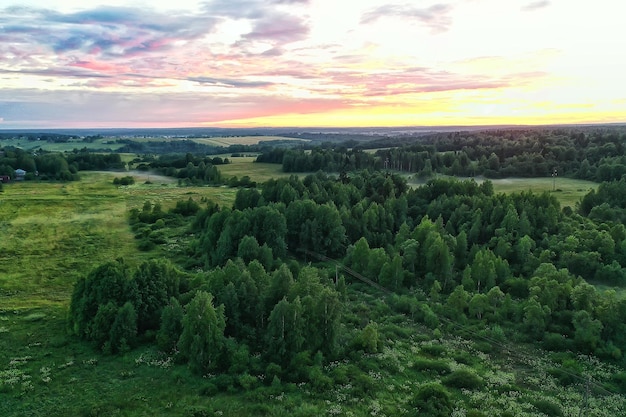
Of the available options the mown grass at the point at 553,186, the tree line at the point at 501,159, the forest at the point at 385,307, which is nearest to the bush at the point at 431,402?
the forest at the point at 385,307

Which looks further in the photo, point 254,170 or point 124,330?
point 254,170

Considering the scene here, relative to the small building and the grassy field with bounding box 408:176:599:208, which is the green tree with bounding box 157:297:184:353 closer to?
the grassy field with bounding box 408:176:599:208

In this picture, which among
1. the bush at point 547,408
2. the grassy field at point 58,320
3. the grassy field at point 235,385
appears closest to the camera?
the bush at point 547,408

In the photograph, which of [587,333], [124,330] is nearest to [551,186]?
[587,333]

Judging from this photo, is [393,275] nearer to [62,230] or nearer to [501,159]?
[62,230]

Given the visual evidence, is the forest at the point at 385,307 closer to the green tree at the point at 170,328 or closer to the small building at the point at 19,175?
the green tree at the point at 170,328

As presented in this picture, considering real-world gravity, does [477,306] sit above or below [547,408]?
above

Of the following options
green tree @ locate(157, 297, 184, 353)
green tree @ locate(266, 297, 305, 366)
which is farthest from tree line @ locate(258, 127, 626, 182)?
green tree @ locate(157, 297, 184, 353)

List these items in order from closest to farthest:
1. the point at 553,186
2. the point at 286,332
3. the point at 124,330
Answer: the point at 286,332 → the point at 124,330 → the point at 553,186
